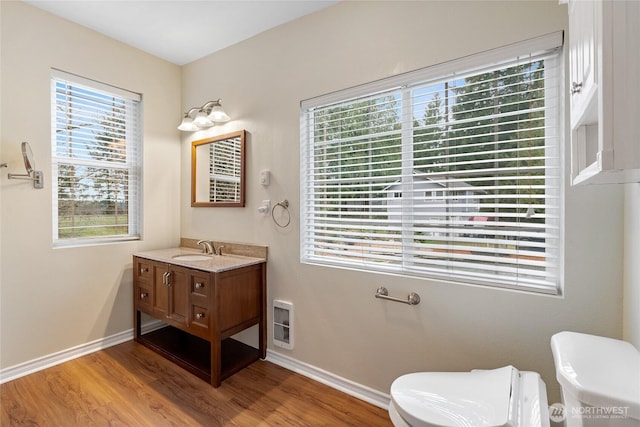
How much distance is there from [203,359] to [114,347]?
3.02 feet

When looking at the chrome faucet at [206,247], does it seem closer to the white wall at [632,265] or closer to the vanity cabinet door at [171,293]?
the vanity cabinet door at [171,293]

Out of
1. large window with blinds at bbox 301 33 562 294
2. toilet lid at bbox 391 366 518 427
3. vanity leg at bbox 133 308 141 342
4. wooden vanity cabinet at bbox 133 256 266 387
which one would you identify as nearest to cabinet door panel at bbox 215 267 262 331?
wooden vanity cabinet at bbox 133 256 266 387

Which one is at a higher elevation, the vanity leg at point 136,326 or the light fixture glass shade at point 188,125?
the light fixture glass shade at point 188,125

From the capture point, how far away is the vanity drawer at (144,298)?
2.63m

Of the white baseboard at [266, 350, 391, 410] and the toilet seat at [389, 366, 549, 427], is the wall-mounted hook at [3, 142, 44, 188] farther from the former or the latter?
the toilet seat at [389, 366, 549, 427]

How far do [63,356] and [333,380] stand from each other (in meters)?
2.13

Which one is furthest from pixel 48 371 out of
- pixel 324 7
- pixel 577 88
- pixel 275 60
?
pixel 577 88

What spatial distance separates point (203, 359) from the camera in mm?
2410

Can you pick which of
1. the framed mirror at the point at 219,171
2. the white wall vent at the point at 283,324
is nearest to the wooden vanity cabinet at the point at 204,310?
the white wall vent at the point at 283,324

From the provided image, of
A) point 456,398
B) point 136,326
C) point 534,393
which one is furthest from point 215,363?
point 534,393

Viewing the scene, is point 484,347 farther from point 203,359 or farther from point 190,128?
point 190,128

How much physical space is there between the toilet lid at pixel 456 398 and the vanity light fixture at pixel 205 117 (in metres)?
2.36

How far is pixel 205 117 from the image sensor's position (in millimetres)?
2742

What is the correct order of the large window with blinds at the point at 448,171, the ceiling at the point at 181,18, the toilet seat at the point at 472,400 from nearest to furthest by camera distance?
the toilet seat at the point at 472,400
the large window with blinds at the point at 448,171
the ceiling at the point at 181,18
